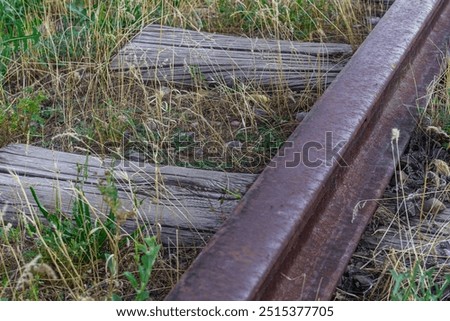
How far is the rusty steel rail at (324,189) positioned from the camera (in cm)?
222

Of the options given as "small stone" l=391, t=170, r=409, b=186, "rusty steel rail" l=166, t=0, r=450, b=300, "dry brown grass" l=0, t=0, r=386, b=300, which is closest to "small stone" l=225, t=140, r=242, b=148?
"dry brown grass" l=0, t=0, r=386, b=300

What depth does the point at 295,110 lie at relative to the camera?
3668 mm

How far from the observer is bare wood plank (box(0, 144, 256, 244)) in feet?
9.52

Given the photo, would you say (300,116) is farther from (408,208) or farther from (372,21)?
(372,21)

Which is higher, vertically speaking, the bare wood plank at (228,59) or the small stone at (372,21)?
the bare wood plank at (228,59)

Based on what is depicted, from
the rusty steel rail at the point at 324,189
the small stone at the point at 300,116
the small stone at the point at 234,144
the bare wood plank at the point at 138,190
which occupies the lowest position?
the small stone at the point at 234,144

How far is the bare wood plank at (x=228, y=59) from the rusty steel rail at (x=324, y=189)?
429mm

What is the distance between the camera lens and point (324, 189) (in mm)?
2627

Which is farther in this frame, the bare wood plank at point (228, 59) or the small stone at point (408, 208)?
the bare wood plank at point (228, 59)

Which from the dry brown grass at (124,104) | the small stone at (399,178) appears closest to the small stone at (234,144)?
the dry brown grass at (124,104)

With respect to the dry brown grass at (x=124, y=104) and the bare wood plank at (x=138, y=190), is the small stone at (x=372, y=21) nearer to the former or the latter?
the dry brown grass at (x=124, y=104)

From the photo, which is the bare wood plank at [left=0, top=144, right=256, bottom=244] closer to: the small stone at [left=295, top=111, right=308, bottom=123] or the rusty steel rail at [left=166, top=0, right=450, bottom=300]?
the rusty steel rail at [left=166, top=0, right=450, bottom=300]
